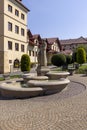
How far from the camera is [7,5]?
106ft

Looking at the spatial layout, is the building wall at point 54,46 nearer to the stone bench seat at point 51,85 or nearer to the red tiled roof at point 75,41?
the red tiled roof at point 75,41

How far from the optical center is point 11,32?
111ft

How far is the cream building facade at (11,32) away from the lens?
3133 centimetres

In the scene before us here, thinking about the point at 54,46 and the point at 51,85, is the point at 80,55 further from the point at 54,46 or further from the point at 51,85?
the point at 54,46

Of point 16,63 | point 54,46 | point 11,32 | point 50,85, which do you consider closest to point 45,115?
point 50,85

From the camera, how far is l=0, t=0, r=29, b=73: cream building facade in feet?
103

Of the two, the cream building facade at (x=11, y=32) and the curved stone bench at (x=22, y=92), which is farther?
the cream building facade at (x=11, y=32)

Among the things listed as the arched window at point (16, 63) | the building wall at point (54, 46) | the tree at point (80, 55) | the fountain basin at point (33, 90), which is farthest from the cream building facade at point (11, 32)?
the fountain basin at point (33, 90)

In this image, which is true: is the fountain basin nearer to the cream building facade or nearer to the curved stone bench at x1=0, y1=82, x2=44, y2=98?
the curved stone bench at x1=0, y1=82, x2=44, y2=98

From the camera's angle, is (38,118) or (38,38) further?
(38,38)

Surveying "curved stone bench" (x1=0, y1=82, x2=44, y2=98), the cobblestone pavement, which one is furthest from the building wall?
the cobblestone pavement

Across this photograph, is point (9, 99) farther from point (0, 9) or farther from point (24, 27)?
point (24, 27)

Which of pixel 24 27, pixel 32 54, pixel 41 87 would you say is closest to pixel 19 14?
pixel 24 27

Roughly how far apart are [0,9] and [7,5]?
1622 mm
